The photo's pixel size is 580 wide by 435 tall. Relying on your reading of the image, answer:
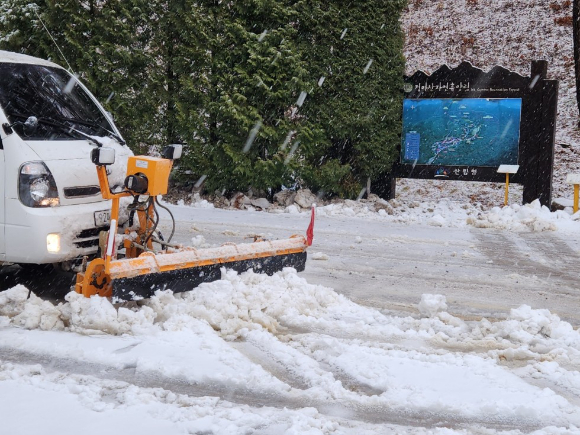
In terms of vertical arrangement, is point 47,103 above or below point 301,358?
above

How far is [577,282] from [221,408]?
4844 millimetres

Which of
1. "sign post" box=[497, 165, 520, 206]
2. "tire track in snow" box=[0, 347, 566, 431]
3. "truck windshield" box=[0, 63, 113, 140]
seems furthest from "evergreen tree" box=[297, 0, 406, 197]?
"tire track in snow" box=[0, 347, 566, 431]

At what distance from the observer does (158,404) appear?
3635 millimetres

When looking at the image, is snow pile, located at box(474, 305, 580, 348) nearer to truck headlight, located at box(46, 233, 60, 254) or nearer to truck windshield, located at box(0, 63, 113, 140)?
truck headlight, located at box(46, 233, 60, 254)

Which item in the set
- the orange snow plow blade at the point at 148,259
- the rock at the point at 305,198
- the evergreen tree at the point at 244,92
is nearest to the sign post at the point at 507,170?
the rock at the point at 305,198

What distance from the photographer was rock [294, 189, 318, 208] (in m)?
12.2

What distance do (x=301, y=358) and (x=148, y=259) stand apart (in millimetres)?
1375

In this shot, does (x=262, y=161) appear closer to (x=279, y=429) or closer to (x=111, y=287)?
(x=111, y=287)

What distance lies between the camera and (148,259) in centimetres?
490

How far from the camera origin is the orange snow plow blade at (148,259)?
15.5ft

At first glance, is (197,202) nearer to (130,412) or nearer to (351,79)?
(351,79)

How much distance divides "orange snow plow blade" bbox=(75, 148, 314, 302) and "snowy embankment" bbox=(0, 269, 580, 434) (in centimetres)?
11

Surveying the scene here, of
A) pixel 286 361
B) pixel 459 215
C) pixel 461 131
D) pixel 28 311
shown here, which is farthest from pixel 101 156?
pixel 461 131

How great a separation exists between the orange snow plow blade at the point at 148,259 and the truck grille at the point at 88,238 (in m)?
0.24
